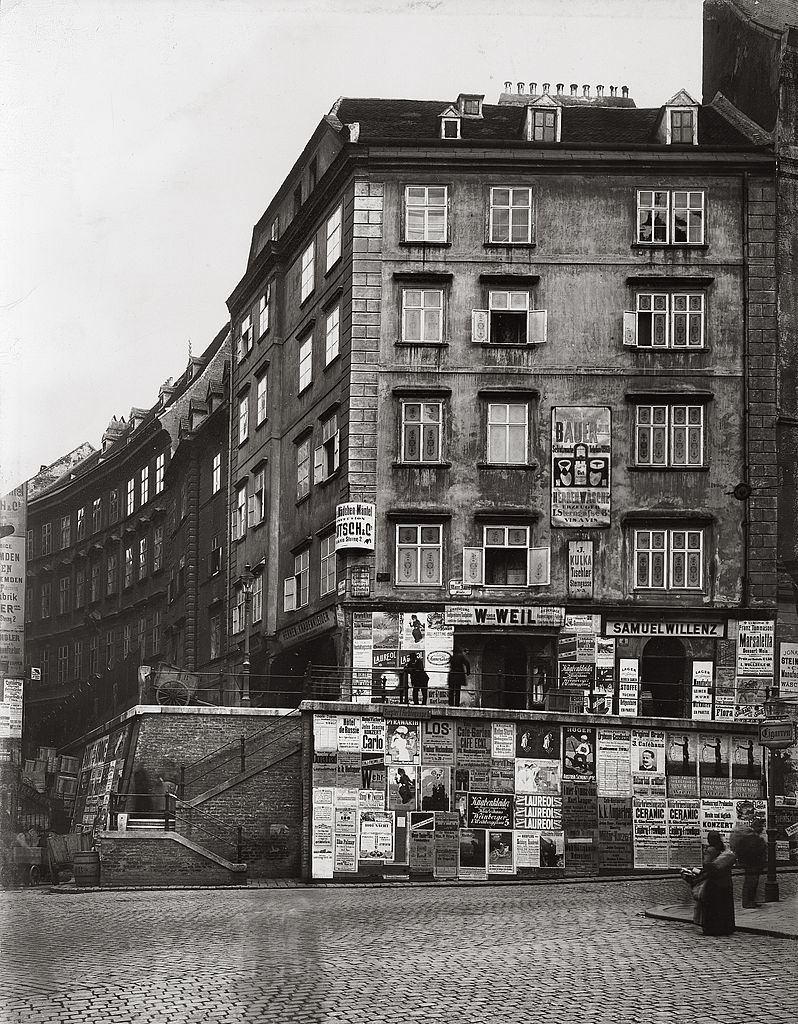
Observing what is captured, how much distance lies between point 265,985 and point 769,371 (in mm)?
28708

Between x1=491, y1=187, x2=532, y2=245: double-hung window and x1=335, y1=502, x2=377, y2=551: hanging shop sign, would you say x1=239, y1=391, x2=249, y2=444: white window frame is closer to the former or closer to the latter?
x1=335, y1=502, x2=377, y2=551: hanging shop sign

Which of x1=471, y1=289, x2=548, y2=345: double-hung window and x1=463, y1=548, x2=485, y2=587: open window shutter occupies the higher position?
x1=471, y1=289, x2=548, y2=345: double-hung window

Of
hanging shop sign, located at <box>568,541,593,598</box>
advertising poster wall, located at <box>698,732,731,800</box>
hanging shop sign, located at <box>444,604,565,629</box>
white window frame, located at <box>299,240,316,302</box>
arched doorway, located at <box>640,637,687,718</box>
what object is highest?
white window frame, located at <box>299,240,316,302</box>

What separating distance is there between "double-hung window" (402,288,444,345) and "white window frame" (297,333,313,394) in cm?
475

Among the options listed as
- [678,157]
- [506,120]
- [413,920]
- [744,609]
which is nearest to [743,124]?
[678,157]

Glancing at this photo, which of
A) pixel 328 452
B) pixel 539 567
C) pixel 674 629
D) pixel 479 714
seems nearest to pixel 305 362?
pixel 328 452

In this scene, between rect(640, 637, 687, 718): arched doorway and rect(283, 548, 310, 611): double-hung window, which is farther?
rect(283, 548, 310, 611): double-hung window

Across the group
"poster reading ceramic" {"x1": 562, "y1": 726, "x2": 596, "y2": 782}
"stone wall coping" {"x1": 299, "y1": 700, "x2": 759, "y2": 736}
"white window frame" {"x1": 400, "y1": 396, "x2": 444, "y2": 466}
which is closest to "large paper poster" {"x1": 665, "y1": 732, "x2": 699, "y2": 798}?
"stone wall coping" {"x1": 299, "y1": 700, "x2": 759, "y2": 736}

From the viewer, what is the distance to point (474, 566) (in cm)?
4053

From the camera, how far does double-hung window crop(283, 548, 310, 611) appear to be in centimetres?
4428

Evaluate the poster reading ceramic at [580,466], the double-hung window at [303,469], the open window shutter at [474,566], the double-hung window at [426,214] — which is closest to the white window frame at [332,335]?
the double-hung window at [303,469]

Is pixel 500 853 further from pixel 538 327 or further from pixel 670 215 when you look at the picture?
pixel 670 215

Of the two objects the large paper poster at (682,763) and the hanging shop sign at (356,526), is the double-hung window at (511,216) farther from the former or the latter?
the large paper poster at (682,763)

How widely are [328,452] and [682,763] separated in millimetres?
13693
